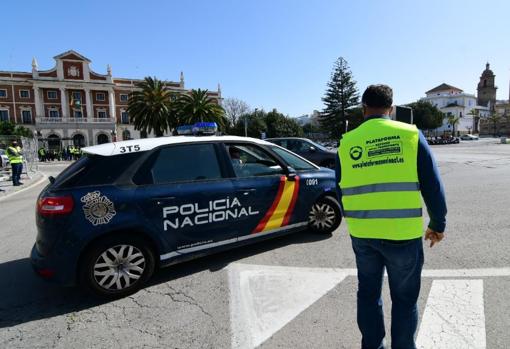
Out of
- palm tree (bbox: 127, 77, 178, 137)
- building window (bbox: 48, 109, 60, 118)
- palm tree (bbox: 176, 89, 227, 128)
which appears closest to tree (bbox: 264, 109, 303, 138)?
palm tree (bbox: 176, 89, 227, 128)

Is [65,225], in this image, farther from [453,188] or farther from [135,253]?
[453,188]

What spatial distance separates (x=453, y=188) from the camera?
9398 millimetres

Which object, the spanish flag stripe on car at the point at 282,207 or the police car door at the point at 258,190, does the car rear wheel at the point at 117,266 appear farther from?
the spanish flag stripe on car at the point at 282,207

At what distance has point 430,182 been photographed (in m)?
2.02

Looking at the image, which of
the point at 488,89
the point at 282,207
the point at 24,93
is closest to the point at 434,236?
the point at 282,207

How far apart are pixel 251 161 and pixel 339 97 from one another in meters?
60.1

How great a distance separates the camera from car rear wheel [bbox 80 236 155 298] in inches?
129

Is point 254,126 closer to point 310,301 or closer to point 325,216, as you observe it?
point 325,216

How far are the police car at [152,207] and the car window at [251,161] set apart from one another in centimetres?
1

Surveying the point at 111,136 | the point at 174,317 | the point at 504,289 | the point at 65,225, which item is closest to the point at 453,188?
the point at 504,289

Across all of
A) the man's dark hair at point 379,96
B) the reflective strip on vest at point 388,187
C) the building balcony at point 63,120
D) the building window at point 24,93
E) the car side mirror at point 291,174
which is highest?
the building window at point 24,93

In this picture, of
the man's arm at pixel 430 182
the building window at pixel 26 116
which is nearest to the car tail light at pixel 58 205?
the man's arm at pixel 430 182

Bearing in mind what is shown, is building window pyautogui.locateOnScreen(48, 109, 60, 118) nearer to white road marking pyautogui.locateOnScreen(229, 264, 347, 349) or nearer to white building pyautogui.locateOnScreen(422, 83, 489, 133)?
white road marking pyautogui.locateOnScreen(229, 264, 347, 349)

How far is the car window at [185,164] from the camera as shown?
12.1 ft
